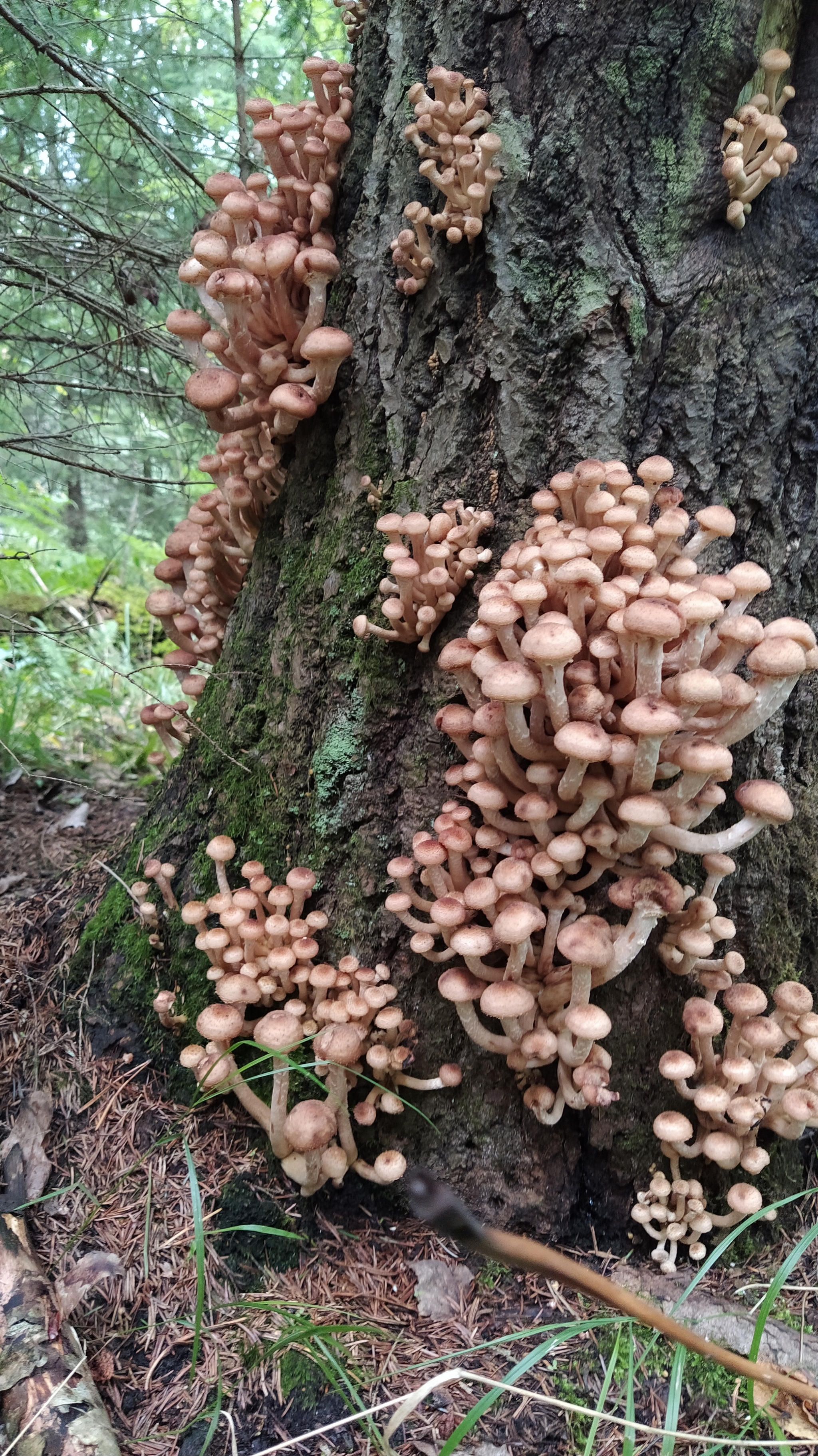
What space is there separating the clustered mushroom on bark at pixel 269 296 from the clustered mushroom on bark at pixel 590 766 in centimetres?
116

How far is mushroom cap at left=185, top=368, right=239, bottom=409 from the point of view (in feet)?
9.68

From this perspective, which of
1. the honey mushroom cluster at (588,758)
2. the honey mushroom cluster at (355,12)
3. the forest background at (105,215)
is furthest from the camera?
the forest background at (105,215)

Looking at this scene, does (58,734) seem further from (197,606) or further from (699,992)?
(699,992)

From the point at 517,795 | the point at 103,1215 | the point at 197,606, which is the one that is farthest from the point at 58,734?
the point at 517,795

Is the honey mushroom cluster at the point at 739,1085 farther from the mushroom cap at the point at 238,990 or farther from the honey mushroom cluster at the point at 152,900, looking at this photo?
the honey mushroom cluster at the point at 152,900

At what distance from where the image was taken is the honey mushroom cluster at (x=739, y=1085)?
237 centimetres

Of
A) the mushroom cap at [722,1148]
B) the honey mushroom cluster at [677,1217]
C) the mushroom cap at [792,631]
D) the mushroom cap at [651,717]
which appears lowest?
the honey mushroom cluster at [677,1217]

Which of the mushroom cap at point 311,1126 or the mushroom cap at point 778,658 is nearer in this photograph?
the mushroom cap at point 778,658

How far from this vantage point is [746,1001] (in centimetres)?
241

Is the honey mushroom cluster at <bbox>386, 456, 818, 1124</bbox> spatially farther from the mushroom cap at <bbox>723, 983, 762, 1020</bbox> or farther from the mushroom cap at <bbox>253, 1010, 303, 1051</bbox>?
the mushroom cap at <bbox>253, 1010, 303, 1051</bbox>

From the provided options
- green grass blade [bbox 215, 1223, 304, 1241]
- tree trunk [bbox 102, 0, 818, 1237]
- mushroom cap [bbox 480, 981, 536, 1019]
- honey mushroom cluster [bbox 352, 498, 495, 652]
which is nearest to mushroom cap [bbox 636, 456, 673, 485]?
tree trunk [bbox 102, 0, 818, 1237]

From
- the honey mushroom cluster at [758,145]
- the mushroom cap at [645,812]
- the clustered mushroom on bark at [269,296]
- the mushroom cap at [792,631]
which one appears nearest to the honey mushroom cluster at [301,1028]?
the mushroom cap at [645,812]

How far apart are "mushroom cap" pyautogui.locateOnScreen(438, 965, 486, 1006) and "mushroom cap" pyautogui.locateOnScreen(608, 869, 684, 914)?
47 centimetres

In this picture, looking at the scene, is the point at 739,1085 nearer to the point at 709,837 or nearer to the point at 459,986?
the point at 709,837
